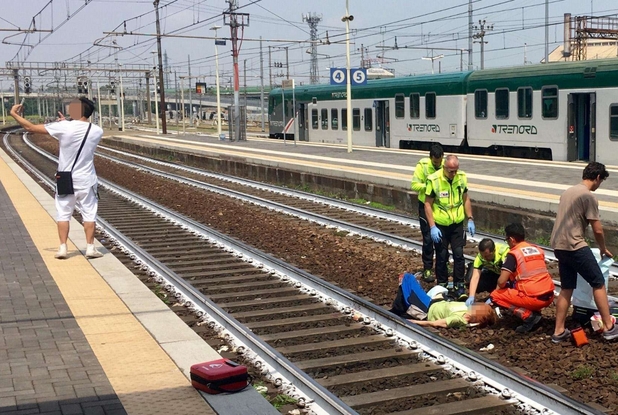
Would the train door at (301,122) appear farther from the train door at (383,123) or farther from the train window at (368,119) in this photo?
the train door at (383,123)

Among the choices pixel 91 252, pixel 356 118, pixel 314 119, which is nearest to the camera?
pixel 91 252

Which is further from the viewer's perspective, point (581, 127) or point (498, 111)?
point (498, 111)

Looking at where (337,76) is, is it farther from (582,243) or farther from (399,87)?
(582,243)

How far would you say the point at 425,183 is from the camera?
9.44m

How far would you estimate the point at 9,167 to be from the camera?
96.9 feet

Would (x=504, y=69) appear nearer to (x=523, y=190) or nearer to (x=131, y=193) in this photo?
(x=523, y=190)

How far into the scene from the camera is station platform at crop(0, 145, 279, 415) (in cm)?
540

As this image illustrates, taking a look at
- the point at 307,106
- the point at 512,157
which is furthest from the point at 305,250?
the point at 307,106

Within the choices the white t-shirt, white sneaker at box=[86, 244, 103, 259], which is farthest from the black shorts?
white sneaker at box=[86, 244, 103, 259]

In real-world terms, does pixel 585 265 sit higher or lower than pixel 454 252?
higher

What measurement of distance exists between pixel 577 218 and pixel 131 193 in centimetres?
1465

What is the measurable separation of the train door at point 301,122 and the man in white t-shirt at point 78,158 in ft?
105

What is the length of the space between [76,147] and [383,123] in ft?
81.0

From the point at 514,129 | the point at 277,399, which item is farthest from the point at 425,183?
the point at 514,129
